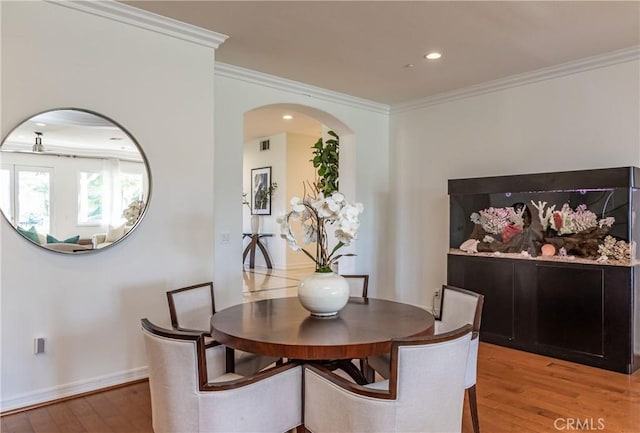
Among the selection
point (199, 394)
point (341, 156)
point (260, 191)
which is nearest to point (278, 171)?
point (260, 191)

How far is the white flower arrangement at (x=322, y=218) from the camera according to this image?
2211 millimetres

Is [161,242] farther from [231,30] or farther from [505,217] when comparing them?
[505,217]

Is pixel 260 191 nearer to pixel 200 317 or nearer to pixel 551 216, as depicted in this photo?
pixel 551 216

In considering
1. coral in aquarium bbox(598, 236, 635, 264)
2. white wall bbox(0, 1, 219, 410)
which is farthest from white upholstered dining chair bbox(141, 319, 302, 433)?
coral in aquarium bbox(598, 236, 635, 264)

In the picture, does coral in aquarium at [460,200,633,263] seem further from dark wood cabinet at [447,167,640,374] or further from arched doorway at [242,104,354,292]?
arched doorway at [242,104,354,292]

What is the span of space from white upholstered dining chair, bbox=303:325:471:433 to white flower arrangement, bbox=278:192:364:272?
2.44 feet

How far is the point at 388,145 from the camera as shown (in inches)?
232

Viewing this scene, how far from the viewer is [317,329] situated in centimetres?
207

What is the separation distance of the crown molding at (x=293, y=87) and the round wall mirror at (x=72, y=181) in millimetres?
1455

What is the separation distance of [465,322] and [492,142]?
9.61ft

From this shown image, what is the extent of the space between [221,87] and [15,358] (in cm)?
277

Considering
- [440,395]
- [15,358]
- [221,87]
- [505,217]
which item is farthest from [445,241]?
[15,358]

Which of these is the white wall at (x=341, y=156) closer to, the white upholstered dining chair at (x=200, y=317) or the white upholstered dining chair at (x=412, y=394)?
the white upholstered dining chair at (x=200, y=317)
